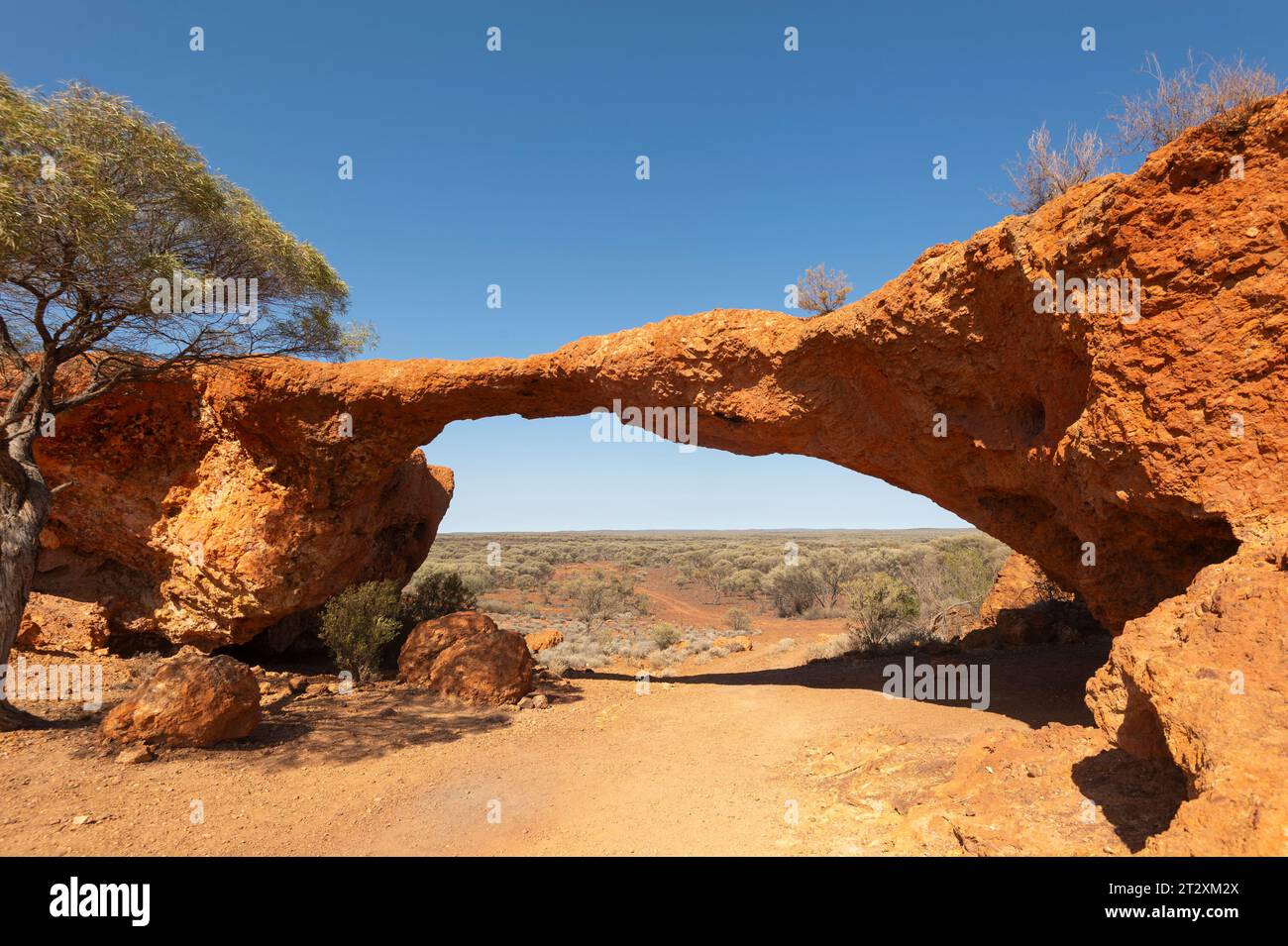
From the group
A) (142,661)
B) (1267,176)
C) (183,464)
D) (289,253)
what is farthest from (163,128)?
(1267,176)

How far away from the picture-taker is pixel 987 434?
26.4 feet

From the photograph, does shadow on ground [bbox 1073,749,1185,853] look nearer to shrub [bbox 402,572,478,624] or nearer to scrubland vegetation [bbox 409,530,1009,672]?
scrubland vegetation [bbox 409,530,1009,672]

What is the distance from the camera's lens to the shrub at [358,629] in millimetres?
10484

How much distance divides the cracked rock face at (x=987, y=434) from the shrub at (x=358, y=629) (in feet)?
2.89

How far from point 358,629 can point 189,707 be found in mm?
4044

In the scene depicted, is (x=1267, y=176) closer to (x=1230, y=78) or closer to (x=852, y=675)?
(x=1230, y=78)

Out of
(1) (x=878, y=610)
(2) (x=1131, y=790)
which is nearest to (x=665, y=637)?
(1) (x=878, y=610)

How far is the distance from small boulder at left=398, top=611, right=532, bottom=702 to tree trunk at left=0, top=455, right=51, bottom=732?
14.2 ft

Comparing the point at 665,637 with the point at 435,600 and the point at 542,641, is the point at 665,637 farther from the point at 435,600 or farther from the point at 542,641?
the point at 435,600

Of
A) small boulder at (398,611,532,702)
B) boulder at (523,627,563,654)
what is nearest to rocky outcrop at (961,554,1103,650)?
small boulder at (398,611,532,702)

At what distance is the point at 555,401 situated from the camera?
35.6 ft

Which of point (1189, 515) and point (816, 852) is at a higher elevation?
point (1189, 515)

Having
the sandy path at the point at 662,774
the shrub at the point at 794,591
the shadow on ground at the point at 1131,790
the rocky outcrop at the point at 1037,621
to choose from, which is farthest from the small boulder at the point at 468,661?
the shrub at the point at 794,591

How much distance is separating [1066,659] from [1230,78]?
8.07m
